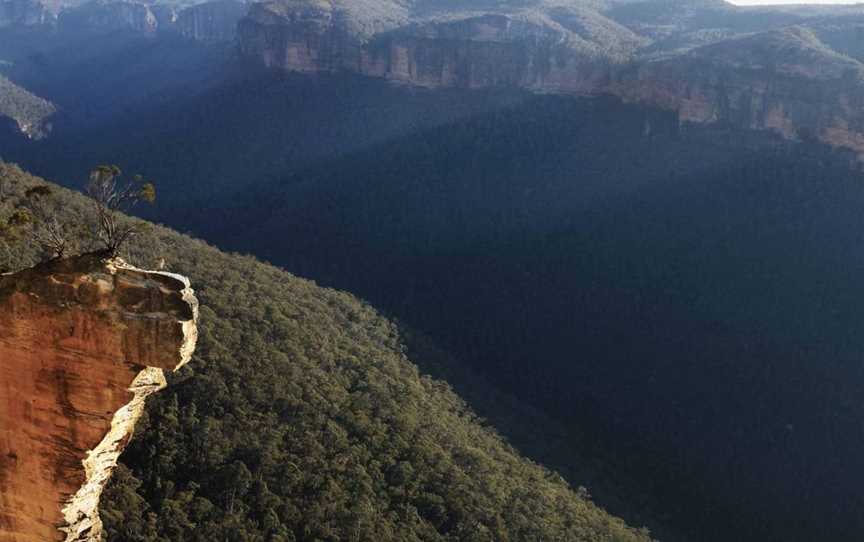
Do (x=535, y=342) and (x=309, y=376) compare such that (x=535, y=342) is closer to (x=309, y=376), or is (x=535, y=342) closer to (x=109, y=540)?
(x=309, y=376)

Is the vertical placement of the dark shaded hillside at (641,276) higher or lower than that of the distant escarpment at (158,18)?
lower

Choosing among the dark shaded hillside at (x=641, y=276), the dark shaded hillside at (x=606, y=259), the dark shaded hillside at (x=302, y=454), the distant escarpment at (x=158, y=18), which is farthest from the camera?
the distant escarpment at (x=158, y=18)

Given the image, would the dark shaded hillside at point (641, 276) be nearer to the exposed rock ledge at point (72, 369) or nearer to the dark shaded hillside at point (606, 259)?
the dark shaded hillside at point (606, 259)

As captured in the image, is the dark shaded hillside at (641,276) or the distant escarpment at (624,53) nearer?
the dark shaded hillside at (641,276)

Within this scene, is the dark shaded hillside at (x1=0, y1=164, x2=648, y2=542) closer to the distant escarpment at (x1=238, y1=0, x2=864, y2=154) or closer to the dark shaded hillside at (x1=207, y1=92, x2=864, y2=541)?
the dark shaded hillside at (x1=207, y1=92, x2=864, y2=541)

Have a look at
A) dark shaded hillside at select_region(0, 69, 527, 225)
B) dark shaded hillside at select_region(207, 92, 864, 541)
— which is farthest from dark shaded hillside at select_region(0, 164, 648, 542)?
dark shaded hillside at select_region(0, 69, 527, 225)

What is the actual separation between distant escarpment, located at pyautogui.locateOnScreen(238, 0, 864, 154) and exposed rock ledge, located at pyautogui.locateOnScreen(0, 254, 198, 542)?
5233cm

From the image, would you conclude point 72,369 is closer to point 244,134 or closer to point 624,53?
point 624,53

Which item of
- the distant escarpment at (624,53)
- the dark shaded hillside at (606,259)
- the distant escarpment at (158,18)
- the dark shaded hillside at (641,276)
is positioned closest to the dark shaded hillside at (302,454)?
the dark shaded hillside at (606,259)

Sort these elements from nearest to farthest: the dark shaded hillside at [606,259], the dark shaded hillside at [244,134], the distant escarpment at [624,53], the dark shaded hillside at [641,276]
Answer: the dark shaded hillside at [606,259], the dark shaded hillside at [641,276], the distant escarpment at [624,53], the dark shaded hillside at [244,134]

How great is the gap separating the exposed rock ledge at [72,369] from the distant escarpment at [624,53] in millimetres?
52329

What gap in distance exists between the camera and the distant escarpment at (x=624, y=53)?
5350 centimetres

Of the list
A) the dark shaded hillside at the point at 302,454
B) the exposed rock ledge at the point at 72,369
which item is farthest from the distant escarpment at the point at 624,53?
the exposed rock ledge at the point at 72,369

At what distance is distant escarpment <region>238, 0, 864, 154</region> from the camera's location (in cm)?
5350
